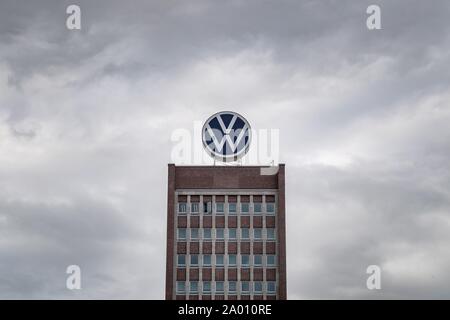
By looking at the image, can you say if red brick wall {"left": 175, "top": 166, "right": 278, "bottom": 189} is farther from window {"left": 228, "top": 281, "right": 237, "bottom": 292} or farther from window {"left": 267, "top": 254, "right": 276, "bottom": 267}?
window {"left": 228, "top": 281, "right": 237, "bottom": 292}

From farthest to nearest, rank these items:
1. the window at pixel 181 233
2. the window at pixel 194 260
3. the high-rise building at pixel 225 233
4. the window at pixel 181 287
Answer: the window at pixel 181 233 < the window at pixel 194 260 < the high-rise building at pixel 225 233 < the window at pixel 181 287

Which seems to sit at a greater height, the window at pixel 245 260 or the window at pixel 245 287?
the window at pixel 245 260

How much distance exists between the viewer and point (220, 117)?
89688 millimetres

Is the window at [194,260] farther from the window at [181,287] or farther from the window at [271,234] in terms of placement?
the window at [271,234]

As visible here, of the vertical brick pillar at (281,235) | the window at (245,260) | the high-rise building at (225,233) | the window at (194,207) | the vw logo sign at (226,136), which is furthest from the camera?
the window at (194,207)

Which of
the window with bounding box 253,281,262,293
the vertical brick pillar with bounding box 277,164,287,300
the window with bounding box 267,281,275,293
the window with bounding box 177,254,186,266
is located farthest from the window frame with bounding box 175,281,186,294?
the vertical brick pillar with bounding box 277,164,287,300

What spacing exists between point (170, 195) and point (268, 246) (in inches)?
579

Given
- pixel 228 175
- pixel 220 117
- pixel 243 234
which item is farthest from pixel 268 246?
pixel 220 117

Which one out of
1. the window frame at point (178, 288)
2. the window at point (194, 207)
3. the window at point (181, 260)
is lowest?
the window frame at point (178, 288)

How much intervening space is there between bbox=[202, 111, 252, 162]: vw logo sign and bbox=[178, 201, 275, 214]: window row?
10724 mm

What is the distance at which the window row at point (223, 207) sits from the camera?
98000 millimetres

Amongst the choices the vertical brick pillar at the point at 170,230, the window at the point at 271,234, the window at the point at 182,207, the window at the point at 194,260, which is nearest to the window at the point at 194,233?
the window at the point at 194,260

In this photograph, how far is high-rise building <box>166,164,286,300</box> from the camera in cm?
9525
